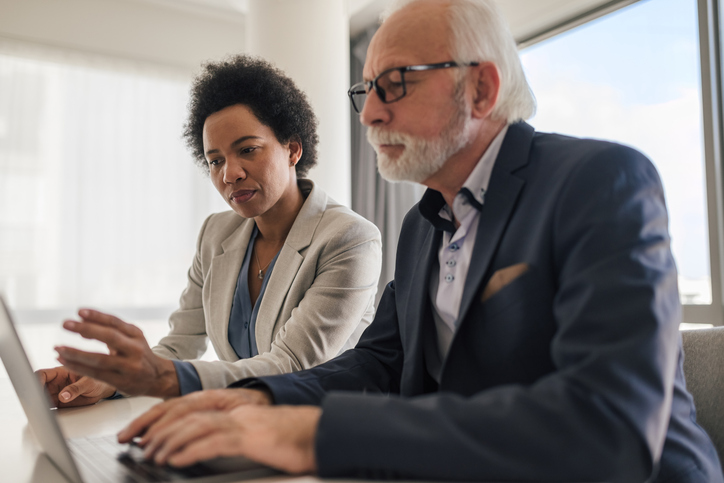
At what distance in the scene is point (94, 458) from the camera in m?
0.73

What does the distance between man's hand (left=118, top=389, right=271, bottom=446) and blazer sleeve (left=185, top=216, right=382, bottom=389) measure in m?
0.35

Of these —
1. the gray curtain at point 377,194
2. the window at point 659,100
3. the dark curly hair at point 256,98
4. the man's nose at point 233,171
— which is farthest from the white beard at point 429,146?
the gray curtain at point 377,194

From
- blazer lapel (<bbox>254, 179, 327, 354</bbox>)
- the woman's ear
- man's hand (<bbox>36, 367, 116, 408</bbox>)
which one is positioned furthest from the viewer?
the woman's ear

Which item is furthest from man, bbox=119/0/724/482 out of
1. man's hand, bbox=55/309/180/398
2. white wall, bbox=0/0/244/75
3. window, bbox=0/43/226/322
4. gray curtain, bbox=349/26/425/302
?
white wall, bbox=0/0/244/75

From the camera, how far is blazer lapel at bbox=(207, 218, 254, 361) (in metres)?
1.69

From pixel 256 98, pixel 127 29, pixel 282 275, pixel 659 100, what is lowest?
pixel 282 275

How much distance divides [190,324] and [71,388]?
633 mm

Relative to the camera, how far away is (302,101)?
6.52 ft

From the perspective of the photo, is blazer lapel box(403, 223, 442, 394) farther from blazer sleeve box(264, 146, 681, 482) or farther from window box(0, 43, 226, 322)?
window box(0, 43, 226, 322)

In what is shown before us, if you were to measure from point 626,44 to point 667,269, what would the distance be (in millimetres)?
2810

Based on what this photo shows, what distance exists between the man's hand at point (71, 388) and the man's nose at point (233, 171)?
67 cm

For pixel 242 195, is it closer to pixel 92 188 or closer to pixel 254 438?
pixel 254 438

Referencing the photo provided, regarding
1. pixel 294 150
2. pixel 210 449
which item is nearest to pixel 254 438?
pixel 210 449

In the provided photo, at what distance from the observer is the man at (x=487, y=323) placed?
573 mm
